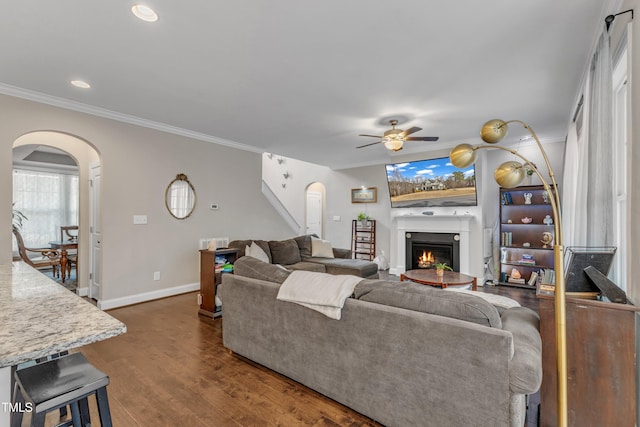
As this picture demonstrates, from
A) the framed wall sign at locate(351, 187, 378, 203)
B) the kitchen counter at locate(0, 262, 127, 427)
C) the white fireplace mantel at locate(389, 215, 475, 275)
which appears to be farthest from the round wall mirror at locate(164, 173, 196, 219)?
the white fireplace mantel at locate(389, 215, 475, 275)

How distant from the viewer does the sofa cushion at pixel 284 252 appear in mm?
5023

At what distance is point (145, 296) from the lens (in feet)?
14.3

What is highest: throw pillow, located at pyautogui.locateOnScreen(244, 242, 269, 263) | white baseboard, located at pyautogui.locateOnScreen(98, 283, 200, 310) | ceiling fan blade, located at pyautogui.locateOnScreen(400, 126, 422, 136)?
ceiling fan blade, located at pyautogui.locateOnScreen(400, 126, 422, 136)

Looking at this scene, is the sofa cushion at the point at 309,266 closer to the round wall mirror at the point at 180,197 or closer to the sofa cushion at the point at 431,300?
the round wall mirror at the point at 180,197

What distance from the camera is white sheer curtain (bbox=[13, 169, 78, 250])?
6.54 meters

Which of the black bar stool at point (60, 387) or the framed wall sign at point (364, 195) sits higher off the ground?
the framed wall sign at point (364, 195)

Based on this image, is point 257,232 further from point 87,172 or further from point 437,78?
point 437,78

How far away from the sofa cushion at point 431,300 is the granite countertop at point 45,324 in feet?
4.20

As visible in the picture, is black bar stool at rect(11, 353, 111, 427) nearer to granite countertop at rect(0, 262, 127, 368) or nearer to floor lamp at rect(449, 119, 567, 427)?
granite countertop at rect(0, 262, 127, 368)

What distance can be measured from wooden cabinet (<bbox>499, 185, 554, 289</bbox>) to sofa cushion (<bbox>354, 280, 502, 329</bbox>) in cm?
460

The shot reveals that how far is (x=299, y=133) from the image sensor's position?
16.3 feet

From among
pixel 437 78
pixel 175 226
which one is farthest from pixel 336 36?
pixel 175 226

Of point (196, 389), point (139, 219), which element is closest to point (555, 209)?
point (196, 389)

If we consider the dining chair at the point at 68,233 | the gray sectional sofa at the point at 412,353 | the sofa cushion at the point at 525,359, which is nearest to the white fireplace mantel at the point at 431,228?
the gray sectional sofa at the point at 412,353
